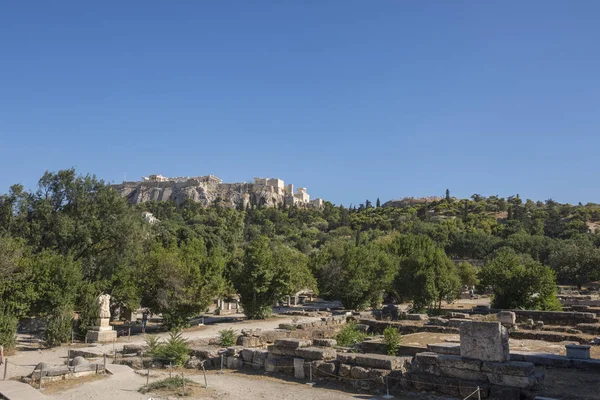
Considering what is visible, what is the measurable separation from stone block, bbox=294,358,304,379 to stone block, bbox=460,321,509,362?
4.96 metres

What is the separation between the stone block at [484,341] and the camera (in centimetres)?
1201

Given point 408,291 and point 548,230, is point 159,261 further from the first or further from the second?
point 548,230

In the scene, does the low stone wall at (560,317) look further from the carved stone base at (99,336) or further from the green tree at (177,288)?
the carved stone base at (99,336)

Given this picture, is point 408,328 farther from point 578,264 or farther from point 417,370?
point 578,264

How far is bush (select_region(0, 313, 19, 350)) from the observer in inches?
815

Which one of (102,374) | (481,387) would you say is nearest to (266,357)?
(102,374)

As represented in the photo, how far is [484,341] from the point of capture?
12250 millimetres

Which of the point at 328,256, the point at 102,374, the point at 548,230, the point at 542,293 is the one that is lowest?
the point at 102,374

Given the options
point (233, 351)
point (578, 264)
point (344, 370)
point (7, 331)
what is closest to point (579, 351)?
point (344, 370)

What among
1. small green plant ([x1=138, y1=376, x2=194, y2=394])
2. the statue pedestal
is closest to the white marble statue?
the statue pedestal

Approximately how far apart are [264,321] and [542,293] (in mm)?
19469

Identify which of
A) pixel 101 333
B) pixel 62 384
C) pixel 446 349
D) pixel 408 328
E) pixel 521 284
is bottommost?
pixel 62 384

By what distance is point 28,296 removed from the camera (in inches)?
916

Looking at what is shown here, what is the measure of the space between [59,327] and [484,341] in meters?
20.0
